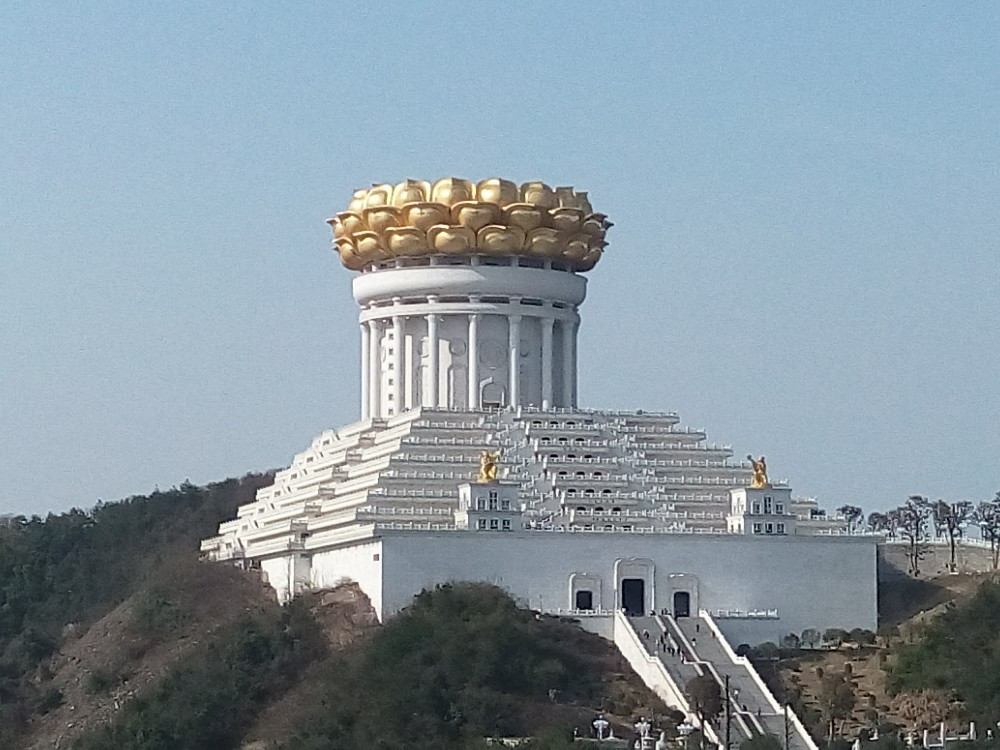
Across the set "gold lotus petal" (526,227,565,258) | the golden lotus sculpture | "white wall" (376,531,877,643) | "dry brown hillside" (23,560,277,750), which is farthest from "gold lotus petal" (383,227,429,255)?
"white wall" (376,531,877,643)

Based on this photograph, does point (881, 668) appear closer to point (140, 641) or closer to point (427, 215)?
point (427, 215)

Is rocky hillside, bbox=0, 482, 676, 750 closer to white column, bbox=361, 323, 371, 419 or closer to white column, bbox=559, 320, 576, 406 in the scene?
white column, bbox=361, 323, 371, 419

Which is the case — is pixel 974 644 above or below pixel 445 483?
below

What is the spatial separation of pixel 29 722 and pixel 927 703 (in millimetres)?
29964

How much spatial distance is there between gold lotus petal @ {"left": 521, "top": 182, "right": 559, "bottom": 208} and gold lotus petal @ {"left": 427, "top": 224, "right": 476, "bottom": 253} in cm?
237

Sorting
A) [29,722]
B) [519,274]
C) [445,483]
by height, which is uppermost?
[519,274]

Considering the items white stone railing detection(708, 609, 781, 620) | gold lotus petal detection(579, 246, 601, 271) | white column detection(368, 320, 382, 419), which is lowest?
white stone railing detection(708, 609, 781, 620)

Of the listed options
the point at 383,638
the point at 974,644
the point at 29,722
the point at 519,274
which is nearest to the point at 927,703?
the point at 974,644

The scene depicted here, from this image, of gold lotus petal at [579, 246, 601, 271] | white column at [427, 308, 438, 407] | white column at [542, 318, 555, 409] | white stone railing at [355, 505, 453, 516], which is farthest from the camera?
gold lotus petal at [579, 246, 601, 271]

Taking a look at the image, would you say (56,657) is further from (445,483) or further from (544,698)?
(544,698)

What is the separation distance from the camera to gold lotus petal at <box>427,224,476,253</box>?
82375 mm

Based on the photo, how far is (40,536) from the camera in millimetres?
107812

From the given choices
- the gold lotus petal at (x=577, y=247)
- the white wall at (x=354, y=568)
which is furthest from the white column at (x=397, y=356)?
the white wall at (x=354, y=568)

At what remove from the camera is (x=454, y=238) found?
82.4m
